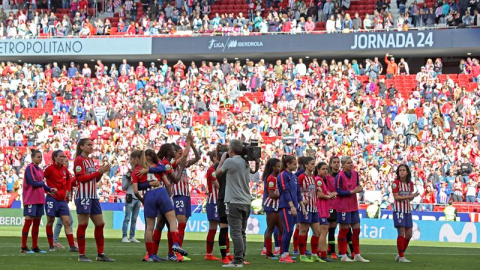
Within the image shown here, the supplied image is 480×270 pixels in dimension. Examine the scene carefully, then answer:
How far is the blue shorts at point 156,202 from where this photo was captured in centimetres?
1681

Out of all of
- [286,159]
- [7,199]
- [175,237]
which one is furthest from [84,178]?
[7,199]

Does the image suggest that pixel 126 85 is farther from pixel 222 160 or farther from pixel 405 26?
pixel 222 160

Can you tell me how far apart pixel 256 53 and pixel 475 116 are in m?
13.1

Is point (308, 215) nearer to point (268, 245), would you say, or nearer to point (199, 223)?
point (268, 245)

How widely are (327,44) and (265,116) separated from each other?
6.95 m

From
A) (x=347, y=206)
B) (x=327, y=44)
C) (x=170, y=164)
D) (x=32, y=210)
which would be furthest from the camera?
(x=327, y=44)

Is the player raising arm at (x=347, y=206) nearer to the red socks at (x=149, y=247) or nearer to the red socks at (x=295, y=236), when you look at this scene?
the red socks at (x=295, y=236)

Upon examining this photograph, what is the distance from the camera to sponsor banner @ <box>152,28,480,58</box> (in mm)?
42812

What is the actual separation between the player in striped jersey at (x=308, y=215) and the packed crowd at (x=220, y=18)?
84.6ft

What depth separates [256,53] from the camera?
4688 cm

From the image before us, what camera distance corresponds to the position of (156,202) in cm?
1683

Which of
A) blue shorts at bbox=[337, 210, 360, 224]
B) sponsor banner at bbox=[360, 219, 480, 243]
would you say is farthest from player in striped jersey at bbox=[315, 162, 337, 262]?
sponsor banner at bbox=[360, 219, 480, 243]

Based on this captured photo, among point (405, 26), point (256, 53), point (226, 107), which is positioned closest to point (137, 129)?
point (226, 107)

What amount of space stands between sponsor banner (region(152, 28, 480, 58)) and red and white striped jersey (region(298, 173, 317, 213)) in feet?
83.5
